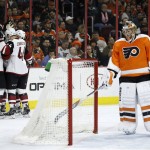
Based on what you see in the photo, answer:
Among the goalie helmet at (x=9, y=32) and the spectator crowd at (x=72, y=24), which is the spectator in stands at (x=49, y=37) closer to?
the spectator crowd at (x=72, y=24)

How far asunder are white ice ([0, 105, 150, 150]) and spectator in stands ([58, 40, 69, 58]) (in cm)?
263

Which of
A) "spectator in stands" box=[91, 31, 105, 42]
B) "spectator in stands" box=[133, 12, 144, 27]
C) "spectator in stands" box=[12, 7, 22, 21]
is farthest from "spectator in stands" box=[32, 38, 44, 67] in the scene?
"spectator in stands" box=[133, 12, 144, 27]

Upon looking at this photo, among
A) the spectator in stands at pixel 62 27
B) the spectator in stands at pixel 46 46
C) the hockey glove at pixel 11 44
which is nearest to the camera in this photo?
the hockey glove at pixel 11 44

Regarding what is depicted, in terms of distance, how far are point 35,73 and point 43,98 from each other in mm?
3518

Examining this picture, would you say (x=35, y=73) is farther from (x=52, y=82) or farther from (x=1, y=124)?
(x=52, y=82)

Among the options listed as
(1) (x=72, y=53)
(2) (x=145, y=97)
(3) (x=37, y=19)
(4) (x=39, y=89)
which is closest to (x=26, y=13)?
(3) (x=37, y=19)

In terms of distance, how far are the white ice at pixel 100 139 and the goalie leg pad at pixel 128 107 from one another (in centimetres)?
9

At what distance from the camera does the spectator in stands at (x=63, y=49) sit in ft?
32.6

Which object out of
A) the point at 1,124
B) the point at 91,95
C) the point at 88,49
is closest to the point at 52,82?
the point at 91,95

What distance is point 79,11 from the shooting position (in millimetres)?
10539

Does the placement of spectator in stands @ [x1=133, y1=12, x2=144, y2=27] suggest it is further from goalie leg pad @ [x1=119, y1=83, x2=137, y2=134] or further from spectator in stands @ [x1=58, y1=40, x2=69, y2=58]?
goalie leg pad @ [x1=119, y1=83, x2=137, y2=134]

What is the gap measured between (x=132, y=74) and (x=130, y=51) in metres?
0.24

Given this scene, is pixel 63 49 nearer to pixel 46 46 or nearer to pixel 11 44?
pixel 46 46

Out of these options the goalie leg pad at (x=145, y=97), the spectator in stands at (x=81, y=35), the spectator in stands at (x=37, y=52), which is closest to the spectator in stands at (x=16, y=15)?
the spectator in stands at (x=37, y=52)
